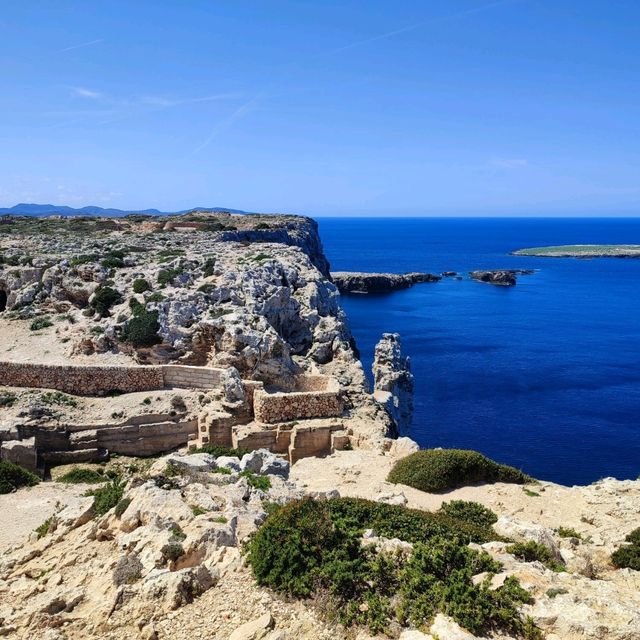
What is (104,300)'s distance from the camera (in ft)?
105

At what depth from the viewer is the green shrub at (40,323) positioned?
Answer: 31670 mm

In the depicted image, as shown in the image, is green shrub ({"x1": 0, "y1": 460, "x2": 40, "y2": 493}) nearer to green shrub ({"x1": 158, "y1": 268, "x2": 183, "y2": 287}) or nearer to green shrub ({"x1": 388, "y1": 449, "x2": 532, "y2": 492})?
green shrub ({"x1": 388, "y1": 449, "x2": 532, "y2": 492})

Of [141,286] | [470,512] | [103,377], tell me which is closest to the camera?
[470,512]

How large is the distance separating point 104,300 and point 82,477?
14.2 m

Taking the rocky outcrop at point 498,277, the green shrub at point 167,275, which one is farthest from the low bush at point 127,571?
the rocky outcrop at point 498,277

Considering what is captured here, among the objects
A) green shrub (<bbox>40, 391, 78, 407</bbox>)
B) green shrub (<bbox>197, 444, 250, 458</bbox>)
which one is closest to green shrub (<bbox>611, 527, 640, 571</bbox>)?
green shrub (<bbox>197, 444, 250, 458</bbox>)

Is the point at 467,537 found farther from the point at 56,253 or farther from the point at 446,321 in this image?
the point at 446,321

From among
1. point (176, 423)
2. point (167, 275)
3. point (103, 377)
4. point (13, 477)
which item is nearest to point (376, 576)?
point (13, 477)

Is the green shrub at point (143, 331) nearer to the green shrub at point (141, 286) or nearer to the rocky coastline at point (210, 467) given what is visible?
the rocky coastline at point (210, 467)

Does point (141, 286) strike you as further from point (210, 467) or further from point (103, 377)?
point (210, 467)

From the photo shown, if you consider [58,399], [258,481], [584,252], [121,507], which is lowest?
[58,399]

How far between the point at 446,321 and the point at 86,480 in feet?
196

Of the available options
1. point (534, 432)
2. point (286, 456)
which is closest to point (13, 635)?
point (286, 456)

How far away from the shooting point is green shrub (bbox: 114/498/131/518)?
11852mm
